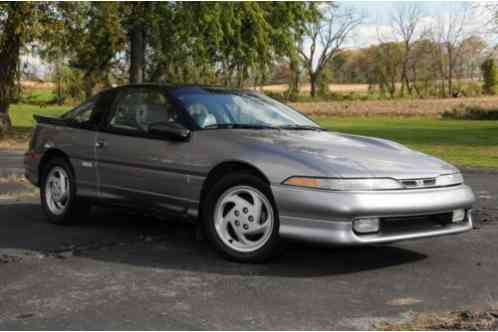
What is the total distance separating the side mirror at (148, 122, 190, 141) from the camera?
585 centimetres

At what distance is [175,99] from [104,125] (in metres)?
0.93

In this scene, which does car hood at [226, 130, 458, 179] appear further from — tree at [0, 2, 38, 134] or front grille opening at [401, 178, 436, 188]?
tree at [0, 2, 38, 134]

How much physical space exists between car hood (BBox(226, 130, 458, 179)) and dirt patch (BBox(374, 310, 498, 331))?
4.26 ft

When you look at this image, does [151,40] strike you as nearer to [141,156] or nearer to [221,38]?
[221,38]

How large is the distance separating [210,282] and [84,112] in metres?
2.96

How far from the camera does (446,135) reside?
2495 centimetres

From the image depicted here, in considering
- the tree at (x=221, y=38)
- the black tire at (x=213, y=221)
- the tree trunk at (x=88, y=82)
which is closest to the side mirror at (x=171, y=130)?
the black tire at (x=213, y=221)

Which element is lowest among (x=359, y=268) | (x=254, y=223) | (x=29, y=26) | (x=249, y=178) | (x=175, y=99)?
(x=359, y=268)

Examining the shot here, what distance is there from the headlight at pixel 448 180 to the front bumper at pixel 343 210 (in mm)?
148

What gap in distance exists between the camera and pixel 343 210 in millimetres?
4961

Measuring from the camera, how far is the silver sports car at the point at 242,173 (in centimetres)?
509

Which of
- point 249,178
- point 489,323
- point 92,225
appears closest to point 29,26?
point 92,225

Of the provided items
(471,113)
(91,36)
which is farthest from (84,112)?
(471,113)

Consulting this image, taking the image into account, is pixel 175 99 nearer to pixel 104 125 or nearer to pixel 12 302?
pixel 104 125
